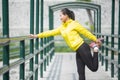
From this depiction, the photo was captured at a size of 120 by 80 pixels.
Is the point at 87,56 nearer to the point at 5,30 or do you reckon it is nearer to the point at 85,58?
the point at 85,58

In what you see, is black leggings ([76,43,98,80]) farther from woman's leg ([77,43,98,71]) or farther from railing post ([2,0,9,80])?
railing post ([2,0,9,80])

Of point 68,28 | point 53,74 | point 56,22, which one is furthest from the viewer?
point 56,22

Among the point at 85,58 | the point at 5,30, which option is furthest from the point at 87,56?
the point at 5,30

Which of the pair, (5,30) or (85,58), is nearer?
(5,30)

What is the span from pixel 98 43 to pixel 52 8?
9.34 m

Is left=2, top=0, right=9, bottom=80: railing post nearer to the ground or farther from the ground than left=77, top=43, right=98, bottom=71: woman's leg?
farther from the ground

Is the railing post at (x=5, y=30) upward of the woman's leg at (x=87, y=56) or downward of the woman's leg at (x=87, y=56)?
upward

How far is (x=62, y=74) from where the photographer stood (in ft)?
36.3

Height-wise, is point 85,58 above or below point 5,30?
below

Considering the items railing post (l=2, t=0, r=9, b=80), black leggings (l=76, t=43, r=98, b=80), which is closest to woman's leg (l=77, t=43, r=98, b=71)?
black leggings (l=76, t=43, r=98, b=80)

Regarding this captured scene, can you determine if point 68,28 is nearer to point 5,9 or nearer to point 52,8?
point 5,9

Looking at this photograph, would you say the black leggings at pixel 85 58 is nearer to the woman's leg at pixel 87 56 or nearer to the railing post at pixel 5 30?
the woman's leg at pixel 87 56

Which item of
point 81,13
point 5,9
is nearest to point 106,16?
point 81,13

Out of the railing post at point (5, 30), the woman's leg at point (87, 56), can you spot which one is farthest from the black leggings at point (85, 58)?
the railing post at point (5, 30)
